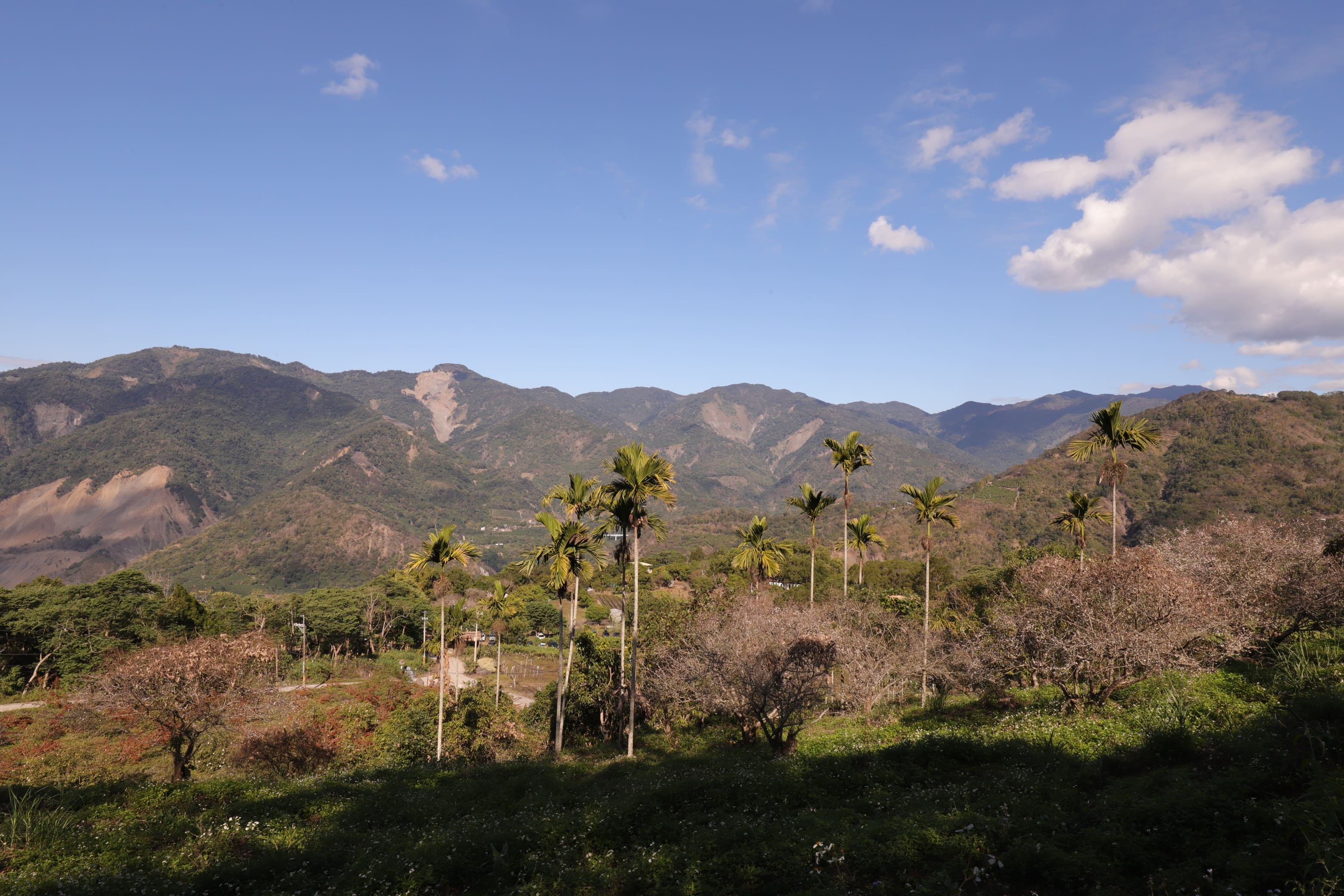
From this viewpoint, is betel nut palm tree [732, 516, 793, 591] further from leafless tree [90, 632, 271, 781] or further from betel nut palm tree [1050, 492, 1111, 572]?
leafless tree [90, 632, 271, 781]

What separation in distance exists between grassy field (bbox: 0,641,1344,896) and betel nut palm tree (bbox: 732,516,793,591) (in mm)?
15372

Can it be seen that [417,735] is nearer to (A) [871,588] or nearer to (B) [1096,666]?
(B) [1096,666]

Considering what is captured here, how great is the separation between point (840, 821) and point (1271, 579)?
655 inches

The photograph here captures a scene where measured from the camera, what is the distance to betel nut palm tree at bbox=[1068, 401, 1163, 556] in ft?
85.0

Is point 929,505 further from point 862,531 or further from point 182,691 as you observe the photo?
point 182,691

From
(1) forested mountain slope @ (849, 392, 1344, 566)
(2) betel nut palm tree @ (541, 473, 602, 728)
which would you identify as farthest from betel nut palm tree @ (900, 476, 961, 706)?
(1) forested mountain slope @ (849, 392, 1344, 566)

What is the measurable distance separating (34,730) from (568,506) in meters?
37.3

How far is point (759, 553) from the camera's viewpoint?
111 feet

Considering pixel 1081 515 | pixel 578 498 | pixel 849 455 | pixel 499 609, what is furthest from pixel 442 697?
pixel 1081 515

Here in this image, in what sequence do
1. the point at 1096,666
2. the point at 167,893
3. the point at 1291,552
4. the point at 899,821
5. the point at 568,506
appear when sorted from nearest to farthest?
the point at 167,893 → the point at 899,821 → the point at 1096,666 → the point at 1291,552 → the point at 568,506

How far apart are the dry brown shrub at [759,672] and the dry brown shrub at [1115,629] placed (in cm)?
587

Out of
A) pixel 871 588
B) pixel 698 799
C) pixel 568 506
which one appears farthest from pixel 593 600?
pixel 698 799

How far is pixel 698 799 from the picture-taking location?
13828mm

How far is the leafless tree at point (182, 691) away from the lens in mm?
20219
